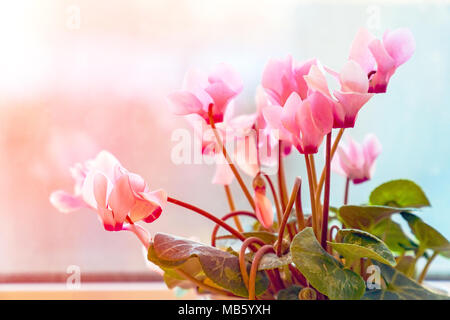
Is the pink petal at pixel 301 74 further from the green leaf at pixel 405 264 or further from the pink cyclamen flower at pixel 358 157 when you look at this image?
the green leaf at pixel 405 264

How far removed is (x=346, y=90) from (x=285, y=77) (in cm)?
7

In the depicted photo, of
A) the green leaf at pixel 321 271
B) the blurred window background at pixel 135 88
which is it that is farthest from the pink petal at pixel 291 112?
the blurred window background at pixel 135 88

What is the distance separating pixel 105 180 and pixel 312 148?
204mm

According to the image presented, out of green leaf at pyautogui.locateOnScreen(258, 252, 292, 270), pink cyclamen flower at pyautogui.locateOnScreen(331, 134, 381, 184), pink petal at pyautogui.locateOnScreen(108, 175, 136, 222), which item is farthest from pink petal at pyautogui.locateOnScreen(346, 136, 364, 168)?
pink petal at pyautogui.locateOnScreen(108, 175, 136, 222)

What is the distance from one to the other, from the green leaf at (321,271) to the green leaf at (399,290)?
0.28ft

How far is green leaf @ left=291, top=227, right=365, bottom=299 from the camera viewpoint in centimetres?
44

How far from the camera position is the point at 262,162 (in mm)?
600

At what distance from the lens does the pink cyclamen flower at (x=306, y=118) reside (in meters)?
0.45

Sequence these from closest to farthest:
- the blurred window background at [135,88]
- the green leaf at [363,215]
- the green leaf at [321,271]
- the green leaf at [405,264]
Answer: the green leaf at [321,271] < the green leaf at [363,215] < the green leaf at [405,264] < the blurred window background at [135,88]

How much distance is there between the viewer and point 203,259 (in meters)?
0.46

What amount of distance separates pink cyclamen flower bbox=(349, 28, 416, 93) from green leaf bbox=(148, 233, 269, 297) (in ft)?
0.76

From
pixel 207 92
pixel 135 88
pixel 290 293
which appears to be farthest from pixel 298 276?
pixel 135 88

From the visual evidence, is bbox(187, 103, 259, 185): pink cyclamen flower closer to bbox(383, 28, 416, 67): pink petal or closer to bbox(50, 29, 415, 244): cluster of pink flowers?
bbox(50, 29, 415, 244): cluster of pink flowers
